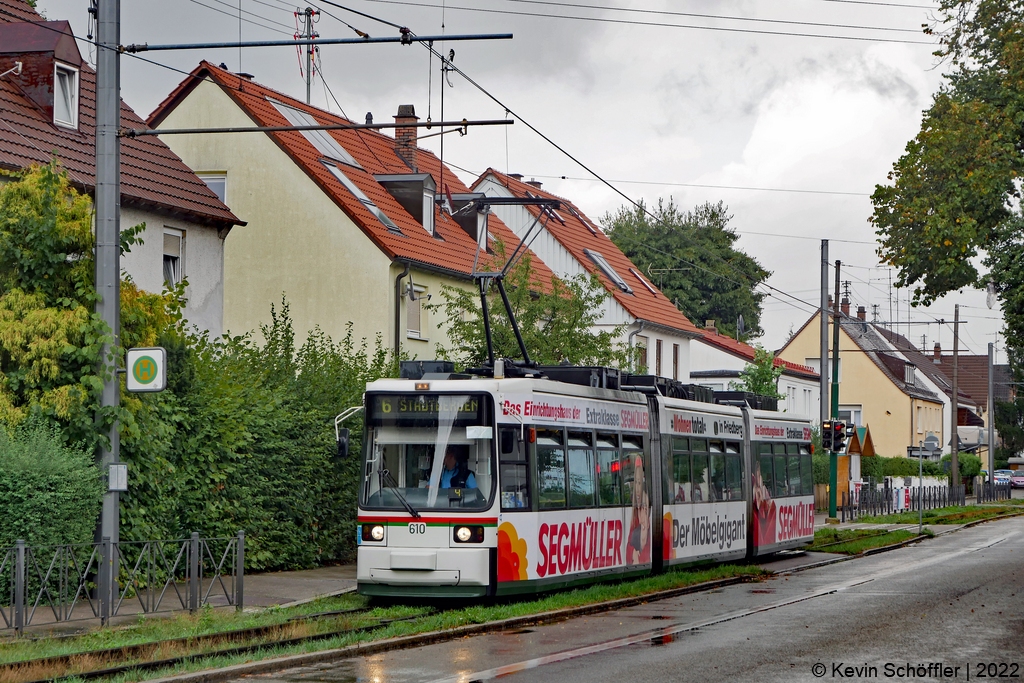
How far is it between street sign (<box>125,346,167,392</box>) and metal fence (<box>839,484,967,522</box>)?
109 feet

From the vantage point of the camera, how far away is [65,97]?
85.2 feet

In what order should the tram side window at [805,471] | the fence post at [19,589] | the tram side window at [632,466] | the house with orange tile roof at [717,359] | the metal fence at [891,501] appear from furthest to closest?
the house with orange tile roof at [717,359]
the metal fence at [891,501]
the tram side window at [805,471]
the tram side window at [632,466]
the fence post at [19,589]

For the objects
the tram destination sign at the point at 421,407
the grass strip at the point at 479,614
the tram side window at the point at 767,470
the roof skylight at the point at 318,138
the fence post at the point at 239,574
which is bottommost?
the grass strip at the point at 479,614

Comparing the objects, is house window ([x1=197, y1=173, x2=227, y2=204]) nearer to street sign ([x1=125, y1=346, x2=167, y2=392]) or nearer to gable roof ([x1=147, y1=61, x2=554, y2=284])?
gable roof ([x1=147, y1=61, x2=554, y2=284])

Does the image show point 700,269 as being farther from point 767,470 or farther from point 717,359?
point 767,470

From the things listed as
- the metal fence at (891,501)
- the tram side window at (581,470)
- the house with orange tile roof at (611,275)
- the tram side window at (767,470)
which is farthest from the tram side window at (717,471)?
the house with orange tile roof at (611,275)

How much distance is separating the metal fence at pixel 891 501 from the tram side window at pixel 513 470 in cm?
2978

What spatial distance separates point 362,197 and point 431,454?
19.8 meters

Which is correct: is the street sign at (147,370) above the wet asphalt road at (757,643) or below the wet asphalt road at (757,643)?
above

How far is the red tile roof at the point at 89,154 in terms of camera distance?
2356 cm

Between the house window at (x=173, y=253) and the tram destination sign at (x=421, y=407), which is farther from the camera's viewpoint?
the house window at (x=173, y=253)

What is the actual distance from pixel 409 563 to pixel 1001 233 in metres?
16.2

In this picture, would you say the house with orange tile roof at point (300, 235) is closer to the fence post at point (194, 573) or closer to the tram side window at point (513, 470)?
the tram side window at point (513, 470)

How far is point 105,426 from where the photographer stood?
50.3 ft
